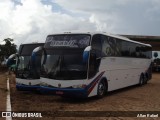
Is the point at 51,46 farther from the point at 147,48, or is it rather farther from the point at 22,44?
the point at 147,48

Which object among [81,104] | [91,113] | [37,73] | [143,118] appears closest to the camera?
[143,118]

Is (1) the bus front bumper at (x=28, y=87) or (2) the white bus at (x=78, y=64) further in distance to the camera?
(1) the bus front bumper at (x=28, y=87)

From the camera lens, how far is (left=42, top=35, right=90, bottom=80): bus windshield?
13.9 m

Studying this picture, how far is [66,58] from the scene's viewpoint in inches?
555

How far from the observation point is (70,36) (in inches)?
584

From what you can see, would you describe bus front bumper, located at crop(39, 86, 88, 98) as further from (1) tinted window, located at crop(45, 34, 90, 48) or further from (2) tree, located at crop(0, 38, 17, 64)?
(2) tree, located at crop(0, 38, 17, 64)

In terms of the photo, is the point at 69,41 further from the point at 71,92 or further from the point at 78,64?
the point at 71,92

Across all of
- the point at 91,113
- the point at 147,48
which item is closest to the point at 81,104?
the point at 91,113

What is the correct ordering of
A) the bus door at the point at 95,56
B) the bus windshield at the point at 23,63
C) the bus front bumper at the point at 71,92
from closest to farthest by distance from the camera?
the bus front bumper at the point at 71,92 < the bus door at the point at 95,56 < the bus windshield at the point at 23,63

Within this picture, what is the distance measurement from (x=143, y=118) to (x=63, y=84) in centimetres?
444

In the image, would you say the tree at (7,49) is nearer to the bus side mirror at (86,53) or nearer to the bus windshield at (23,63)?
the bus windshield at (23,63)

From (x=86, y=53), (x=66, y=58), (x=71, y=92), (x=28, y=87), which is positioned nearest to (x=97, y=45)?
(x=66, y=58)

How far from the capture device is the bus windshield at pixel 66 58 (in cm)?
1390

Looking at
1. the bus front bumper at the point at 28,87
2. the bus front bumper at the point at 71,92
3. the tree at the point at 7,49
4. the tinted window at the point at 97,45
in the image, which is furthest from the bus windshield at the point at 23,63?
the tree at the point at 7,49
